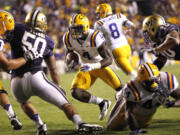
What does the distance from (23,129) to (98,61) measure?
1.52 metres

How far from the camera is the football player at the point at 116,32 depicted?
730 centimetres

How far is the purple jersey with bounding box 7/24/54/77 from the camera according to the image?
14.4 feet

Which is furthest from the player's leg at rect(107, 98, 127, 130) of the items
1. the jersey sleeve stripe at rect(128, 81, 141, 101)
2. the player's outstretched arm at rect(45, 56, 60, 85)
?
the player's outstretched arm at rect(45, 56, 60, 85)

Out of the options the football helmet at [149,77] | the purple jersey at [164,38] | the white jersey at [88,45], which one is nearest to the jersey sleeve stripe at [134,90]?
the football helmet at [149,77]

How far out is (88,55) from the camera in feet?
18.6

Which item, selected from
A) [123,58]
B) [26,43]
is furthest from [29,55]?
[123,58]

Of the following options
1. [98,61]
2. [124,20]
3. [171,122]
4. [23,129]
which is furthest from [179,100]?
[124,20]

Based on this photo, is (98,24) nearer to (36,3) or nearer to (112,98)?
(112,98)

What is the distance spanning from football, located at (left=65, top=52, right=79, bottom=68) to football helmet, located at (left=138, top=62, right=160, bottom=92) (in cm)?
165

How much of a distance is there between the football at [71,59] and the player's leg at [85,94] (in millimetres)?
199

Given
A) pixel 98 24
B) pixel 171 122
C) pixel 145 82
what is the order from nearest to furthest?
pixel 145 82, pixel 171 122, pixel 98 24

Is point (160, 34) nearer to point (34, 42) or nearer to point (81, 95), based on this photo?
point (81, 95)

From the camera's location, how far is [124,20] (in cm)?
761

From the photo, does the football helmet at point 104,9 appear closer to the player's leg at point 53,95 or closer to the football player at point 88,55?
the football player at point 88,55
